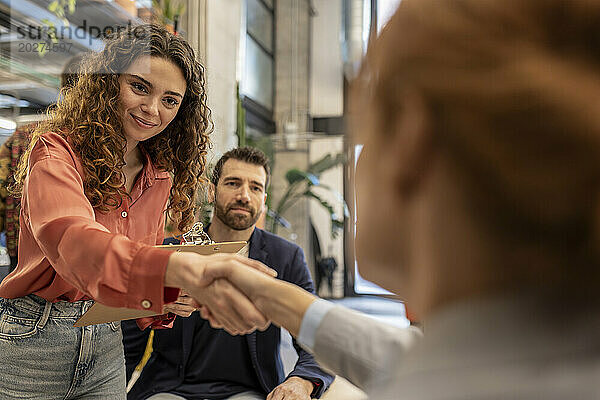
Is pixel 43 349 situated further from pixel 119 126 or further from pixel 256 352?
pixel 256 352

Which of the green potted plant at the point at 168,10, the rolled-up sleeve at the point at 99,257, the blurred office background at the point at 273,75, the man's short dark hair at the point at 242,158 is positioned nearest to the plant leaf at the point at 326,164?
the blurred office background at the point at 273,75

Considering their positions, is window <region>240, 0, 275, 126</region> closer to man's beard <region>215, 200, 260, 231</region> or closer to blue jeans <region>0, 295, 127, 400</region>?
man's beard <region>215, 200, 260, 231</region>

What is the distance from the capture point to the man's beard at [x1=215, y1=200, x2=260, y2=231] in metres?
1.26

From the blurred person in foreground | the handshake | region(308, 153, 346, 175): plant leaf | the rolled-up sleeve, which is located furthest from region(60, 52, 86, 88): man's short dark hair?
region(308, 153, 346, 175): plant leaf

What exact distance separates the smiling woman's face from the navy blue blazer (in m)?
0.59

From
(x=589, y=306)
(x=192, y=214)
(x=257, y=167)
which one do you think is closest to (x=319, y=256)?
(x=257, y=167)

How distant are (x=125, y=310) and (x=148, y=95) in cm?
29

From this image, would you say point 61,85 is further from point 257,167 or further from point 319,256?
point 319,256

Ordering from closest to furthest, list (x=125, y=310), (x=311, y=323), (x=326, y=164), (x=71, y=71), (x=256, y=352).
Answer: (x=311, y=323), (x=125, y=310), (x=71, y=71), (x=256, y=352), (x=326, y=164)

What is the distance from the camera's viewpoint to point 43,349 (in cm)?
80

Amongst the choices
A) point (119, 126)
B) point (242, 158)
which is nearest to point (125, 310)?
point (119, 126)

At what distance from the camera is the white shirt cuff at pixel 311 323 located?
18.1 inches

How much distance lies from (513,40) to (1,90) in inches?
33.1

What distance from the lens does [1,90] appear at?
2.89 ft
